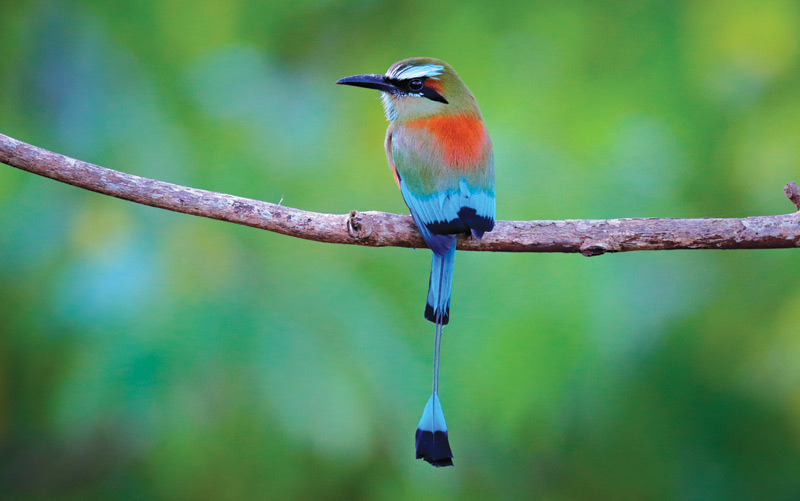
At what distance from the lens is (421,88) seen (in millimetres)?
2463

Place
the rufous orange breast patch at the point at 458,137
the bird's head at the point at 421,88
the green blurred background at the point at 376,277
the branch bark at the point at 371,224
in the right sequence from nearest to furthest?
the branch bark at the point at 371,224, the rufous orange breast patch at the point at 458,137, the bird's head at the point at 421,88, the green blurred background at the point at 376,277

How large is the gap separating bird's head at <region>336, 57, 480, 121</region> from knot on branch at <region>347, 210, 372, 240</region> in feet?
1.71

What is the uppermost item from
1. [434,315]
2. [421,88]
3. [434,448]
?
[421,88]

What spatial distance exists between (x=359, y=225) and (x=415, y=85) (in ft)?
2.14

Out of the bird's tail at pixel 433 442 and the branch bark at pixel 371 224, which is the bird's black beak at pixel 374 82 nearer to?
the branch bark at pixel 371 224

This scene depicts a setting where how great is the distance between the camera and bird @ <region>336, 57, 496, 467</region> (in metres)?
2.06

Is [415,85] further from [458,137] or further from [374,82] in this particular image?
[458,137]

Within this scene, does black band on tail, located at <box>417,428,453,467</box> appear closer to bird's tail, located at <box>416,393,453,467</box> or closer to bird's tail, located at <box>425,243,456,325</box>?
bird's tail, located at <box>416,393,453,467</box>

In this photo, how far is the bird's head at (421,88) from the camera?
8.01 ft

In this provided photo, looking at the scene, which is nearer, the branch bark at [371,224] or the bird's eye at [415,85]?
the branch bark at [371,224]

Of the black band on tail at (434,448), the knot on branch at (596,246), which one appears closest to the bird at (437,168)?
the black band on tail at (434,448)

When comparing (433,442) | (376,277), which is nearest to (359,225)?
(433,442)

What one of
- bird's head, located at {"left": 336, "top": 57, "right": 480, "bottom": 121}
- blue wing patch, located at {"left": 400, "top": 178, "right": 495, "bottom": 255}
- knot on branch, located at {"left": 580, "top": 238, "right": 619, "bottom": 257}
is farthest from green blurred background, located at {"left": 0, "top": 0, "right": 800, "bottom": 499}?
knot on branch, located at {"left": 580, "top": 238, "right": 619, "bottom": 257}

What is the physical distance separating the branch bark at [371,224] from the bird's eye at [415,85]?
23.2 inches
